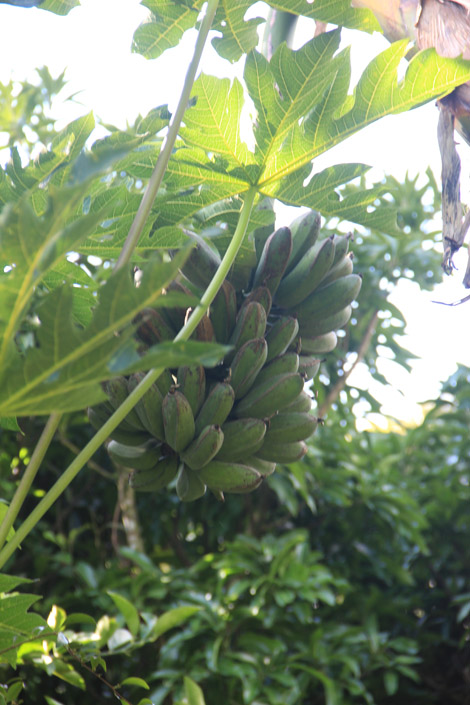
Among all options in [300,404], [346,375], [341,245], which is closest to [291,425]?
[300,404]

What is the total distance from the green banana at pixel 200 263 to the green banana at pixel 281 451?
223mm

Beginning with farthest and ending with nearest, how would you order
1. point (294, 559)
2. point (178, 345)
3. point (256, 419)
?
point (294, 559) < point (256, 419) < point (178, 345)

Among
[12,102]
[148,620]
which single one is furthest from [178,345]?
[12,102]

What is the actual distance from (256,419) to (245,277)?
0.65ft

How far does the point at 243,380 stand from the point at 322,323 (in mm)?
160

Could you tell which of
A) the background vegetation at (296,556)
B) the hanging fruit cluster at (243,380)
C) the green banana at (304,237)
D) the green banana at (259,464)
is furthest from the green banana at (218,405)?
the background vegetation at (296,556)

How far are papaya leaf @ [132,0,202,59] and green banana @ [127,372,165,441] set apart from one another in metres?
0.48

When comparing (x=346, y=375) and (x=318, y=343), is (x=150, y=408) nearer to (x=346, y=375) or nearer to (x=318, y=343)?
(x=318, y=343)

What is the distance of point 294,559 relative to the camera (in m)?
1.78

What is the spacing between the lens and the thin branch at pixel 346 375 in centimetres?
191

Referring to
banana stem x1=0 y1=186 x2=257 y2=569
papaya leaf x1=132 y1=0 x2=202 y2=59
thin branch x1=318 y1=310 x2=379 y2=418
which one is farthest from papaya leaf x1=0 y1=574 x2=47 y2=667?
thin branch x1=318 y1=310 x2=379 y2=418

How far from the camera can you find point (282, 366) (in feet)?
2.46

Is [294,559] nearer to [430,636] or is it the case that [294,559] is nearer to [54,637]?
[430,636]

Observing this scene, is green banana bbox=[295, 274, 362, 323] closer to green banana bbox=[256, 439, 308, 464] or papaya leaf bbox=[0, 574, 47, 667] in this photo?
green banana bbox=[256, 439, 308, 464]
